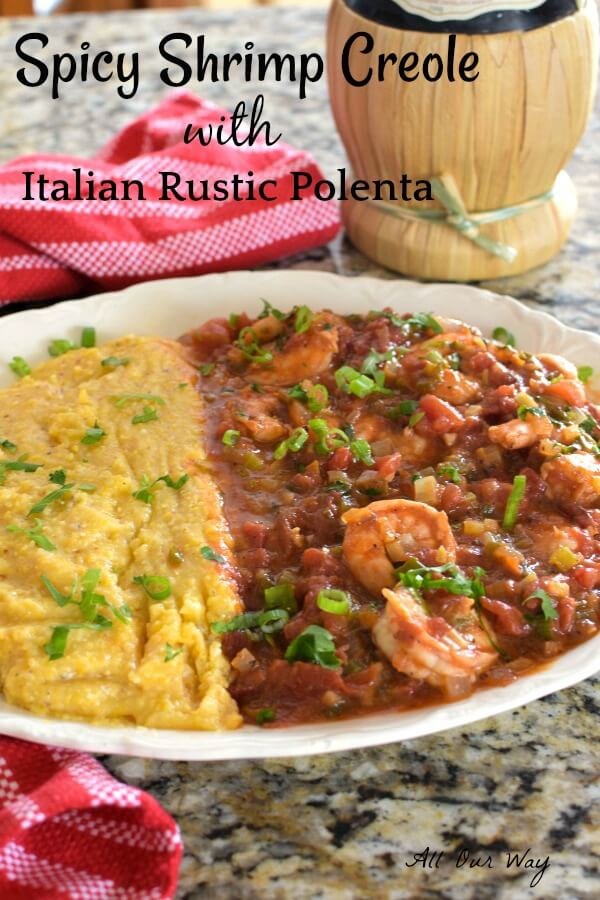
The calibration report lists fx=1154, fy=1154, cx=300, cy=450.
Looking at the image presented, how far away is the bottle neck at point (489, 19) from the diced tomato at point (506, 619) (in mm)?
2383

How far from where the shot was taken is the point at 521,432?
363 cm

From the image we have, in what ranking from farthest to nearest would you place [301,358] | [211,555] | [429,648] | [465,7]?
1. [465,7]
2. [301,358]
3. [211,555]
4. [429,648]

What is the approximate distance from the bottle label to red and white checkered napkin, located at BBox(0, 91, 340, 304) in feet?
3.48

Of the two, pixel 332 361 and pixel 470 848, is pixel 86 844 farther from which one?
pixel 332 361

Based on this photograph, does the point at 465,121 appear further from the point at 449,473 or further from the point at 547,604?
the point at 547,604

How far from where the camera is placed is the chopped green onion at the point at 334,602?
3115mm

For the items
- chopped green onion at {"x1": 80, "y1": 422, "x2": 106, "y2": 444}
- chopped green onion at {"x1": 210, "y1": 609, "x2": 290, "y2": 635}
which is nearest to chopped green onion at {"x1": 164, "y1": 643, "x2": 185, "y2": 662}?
chopped green onion at {"x1": 210, "y1": 609, "x2": 290, "y2": 635}

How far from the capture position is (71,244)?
4.81m

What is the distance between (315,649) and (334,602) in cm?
15

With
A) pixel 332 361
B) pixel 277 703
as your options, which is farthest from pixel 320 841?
pixel 332 361

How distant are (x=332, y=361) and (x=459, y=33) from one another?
4.55 ft

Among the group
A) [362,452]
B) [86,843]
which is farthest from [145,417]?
[86,843]

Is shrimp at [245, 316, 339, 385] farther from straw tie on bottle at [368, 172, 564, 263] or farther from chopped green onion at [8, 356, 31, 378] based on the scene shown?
straw tie on bottle at [368, 172, 564, 263]

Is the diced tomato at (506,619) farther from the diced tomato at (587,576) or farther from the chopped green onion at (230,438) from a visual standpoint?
the chopped green onion at (230,438)
